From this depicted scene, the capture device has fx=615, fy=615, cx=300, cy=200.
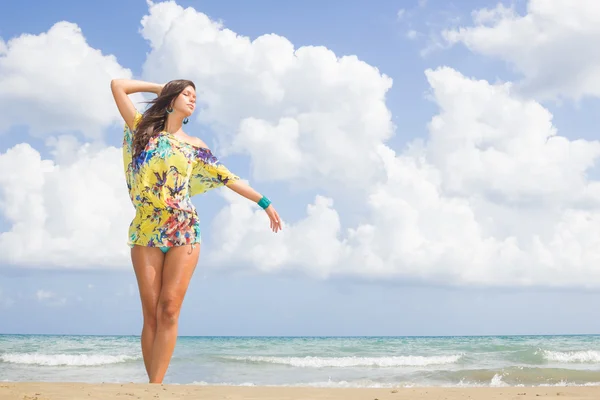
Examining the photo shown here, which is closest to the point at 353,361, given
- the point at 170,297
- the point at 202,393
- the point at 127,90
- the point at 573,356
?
the point at 573,356

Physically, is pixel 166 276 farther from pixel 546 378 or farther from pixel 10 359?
pixel 10 359

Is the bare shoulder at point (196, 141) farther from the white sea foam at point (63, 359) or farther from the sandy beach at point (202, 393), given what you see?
the white sea foam at point (63, 359)

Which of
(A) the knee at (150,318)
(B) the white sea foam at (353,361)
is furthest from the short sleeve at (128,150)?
(B) the white sea foam at (353,361)

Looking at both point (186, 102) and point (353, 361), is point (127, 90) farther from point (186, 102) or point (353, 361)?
point (353, 361)

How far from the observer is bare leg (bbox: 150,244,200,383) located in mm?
4199

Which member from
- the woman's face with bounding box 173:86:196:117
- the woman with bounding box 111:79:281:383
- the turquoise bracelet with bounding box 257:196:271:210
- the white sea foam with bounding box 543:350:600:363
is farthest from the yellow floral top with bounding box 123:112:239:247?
the white sea foam with bounding box 543:350:600:363

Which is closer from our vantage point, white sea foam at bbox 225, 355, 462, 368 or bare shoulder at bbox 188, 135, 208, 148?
bare shoulder at bbox 188, 135, 208, 148

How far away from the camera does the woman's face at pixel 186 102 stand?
14.3ft

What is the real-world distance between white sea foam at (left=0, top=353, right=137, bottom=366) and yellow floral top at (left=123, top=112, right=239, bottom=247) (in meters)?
14.3

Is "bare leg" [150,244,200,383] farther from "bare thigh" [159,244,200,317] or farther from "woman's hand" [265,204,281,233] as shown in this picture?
"woman's hand" [265,204,281,233]

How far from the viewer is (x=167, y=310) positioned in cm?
421

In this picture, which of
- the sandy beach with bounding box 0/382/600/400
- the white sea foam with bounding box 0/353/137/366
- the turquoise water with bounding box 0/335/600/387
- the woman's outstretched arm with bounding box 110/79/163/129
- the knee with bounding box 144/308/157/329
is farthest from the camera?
the white sea foam with bounding box 0/353/137/366

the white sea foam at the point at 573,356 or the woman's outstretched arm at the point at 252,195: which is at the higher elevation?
the woman's outstretched arm at the point at 252,195

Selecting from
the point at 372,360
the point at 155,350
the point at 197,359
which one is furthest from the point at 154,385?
the point at 372,360
